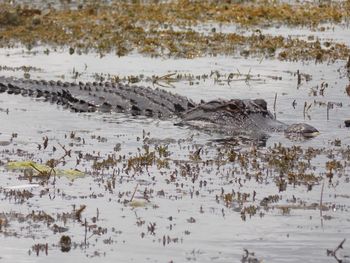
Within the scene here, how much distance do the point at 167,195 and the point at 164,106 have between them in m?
6.32

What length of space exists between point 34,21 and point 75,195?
62.6 ft

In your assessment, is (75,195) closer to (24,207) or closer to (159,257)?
(24,207)

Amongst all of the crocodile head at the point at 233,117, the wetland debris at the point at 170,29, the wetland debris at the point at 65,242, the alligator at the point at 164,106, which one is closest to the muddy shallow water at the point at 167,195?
the wetland debris at the point at 65,242

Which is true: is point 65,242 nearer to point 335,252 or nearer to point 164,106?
point 335,252

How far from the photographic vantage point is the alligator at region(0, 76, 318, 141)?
17.0 meters

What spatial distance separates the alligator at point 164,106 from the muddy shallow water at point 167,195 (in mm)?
336

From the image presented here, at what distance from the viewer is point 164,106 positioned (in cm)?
1847

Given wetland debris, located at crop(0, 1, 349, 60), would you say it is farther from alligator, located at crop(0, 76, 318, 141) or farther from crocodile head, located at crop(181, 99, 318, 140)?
crocodile head, located at crop(181, 99, 318, 140)

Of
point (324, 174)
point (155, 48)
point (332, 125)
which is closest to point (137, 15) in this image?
point (155, 48)

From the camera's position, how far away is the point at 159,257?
9789 millimetres

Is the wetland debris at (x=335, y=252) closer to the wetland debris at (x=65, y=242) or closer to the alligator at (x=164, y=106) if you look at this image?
the wetland debris at (x=65, y=242)

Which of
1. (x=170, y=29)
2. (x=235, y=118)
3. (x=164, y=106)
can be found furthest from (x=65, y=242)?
(x=170, y=29)

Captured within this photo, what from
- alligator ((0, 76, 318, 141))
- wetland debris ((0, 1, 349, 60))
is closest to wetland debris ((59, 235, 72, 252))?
alligator ((0, 76, 318, 141))

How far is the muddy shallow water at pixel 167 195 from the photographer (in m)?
10.1
